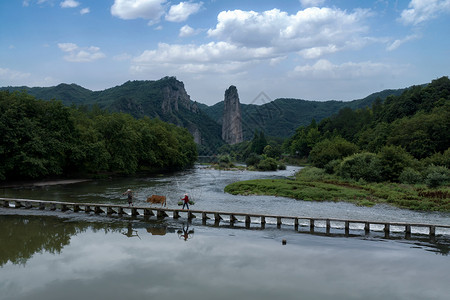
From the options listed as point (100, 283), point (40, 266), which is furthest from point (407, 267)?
point (40, 266)

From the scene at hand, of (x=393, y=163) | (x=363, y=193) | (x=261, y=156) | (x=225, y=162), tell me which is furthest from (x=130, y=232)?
(x=261, y=156)

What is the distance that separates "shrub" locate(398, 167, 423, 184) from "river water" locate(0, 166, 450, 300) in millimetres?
18852

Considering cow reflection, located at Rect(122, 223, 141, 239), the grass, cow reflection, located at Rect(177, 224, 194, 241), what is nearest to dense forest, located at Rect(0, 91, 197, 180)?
the grass

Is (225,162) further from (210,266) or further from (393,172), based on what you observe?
(210,266)

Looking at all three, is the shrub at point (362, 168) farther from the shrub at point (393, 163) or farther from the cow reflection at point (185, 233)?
the cow reflection at point (185, 233)

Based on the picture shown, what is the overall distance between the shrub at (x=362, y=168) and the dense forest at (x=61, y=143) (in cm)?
4146

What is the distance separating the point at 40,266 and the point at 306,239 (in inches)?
616

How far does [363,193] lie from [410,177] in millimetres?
10346

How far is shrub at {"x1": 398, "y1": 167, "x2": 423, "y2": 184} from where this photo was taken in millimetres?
46062

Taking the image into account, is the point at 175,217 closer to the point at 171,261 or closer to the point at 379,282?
the point at 171,261

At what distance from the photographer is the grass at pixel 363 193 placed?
3475 cm

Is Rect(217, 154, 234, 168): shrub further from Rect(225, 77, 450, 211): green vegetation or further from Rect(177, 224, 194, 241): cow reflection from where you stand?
Rect(177, 224, 194, 241): cow reflection

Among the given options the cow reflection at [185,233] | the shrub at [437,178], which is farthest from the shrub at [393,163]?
the cow reflection at [185,233]

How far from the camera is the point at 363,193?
134ft
